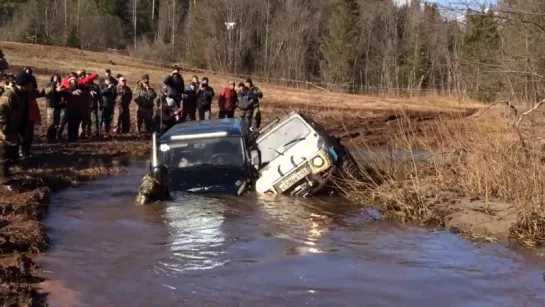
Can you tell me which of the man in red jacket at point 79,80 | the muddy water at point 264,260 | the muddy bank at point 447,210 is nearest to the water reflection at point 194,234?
the muddy water at point 264,260

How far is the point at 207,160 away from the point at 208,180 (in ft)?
1.20

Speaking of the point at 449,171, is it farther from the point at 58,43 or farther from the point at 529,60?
the point at 58,43

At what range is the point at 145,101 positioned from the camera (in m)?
20.2

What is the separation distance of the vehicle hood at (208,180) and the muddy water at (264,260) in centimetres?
18

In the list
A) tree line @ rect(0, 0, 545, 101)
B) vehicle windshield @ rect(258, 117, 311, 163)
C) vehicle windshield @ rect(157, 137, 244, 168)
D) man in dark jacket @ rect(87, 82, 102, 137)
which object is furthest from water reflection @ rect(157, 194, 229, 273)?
tree line @ rect(0, 0, 545, 101)

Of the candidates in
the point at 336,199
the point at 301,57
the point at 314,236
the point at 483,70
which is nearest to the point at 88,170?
the point at 336,199

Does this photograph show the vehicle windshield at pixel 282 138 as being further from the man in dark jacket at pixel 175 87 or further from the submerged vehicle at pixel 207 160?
→ the man in dark jacket at pixel 175 87

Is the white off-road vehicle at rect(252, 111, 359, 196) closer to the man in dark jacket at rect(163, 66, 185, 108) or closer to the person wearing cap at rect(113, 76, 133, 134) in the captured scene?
the person wearing cap at rect(113, 76, 133, 134)

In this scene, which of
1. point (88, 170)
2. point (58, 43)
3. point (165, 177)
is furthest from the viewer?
point (58, 43)

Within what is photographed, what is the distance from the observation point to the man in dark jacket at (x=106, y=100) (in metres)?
19.5

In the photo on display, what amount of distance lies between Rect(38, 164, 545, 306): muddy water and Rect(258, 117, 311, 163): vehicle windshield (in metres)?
0.94

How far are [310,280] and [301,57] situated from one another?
51.5m

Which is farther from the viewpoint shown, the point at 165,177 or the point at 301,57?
the point at 301,57

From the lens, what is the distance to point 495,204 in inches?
423
